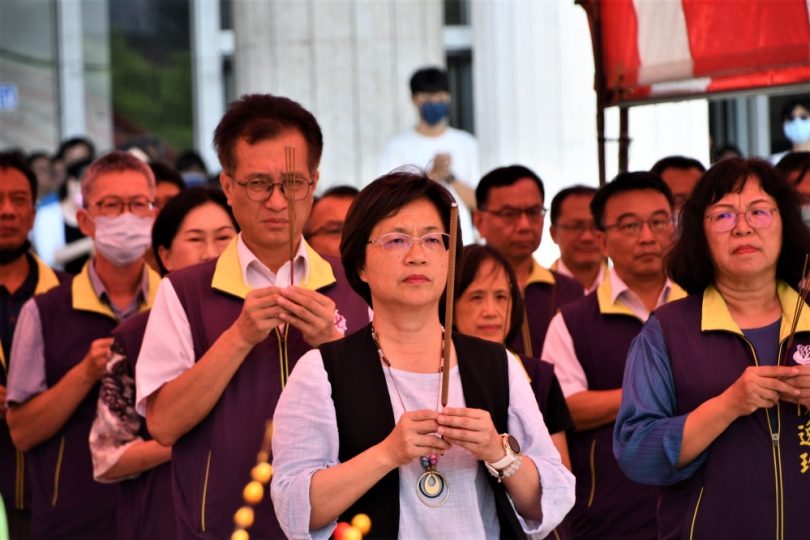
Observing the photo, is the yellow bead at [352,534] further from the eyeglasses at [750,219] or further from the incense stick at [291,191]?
the eyeglasses at [750,219]

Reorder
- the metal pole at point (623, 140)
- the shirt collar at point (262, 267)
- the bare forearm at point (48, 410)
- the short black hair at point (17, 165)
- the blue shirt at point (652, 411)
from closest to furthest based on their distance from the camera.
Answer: the blue shirt at point (652, 411), the shirt collar at point (262, 267), the bare forearm at point (48, 410), the short black hair at point (17, 165), the metal pole at point (623, 140)

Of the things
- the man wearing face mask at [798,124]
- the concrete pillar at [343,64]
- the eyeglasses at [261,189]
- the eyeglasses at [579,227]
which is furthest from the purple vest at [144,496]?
the man wearing face mask at [798,124]

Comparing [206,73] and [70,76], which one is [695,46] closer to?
[206,73]

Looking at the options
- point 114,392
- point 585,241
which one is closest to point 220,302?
point 114,392

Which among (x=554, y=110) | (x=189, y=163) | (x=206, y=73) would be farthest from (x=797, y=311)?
(x=206, y=73)

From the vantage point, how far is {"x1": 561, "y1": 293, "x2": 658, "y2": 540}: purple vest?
372cm

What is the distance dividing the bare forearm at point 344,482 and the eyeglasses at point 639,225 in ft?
7.04

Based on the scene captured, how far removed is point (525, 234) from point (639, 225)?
0.73 m

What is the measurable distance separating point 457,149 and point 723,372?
4627 millimetres

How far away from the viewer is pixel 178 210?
12.9ft

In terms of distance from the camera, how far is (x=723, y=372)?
2.90 m

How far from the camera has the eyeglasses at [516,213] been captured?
4.84 meters

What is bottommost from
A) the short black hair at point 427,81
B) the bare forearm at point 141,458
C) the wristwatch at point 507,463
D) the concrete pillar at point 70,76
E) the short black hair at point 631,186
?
the bare forearm at point 141,458

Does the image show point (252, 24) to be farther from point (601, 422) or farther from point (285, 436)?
point (285, 436)
